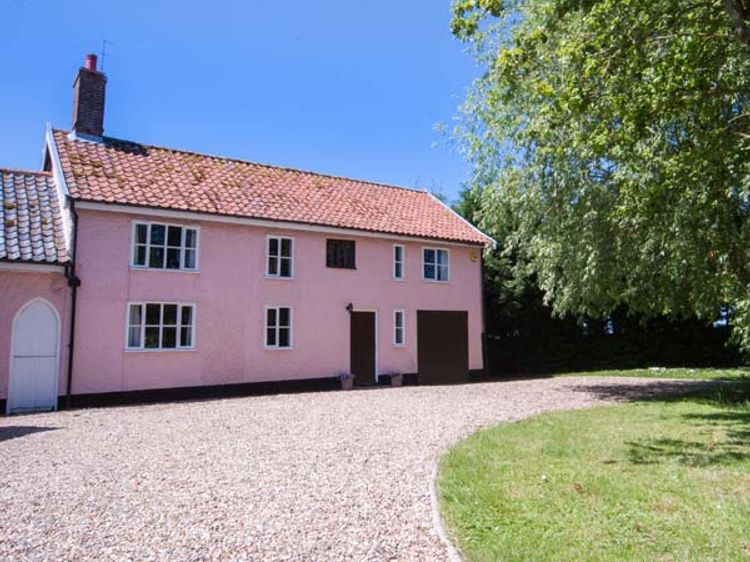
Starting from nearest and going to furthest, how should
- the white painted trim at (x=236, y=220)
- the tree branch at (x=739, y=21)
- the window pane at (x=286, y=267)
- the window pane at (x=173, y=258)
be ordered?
the tree branch at (x=739, y=21), the white painted trim at (x=236, y=220), the window pane at (x=173, y=258), the window pane at (x=286, y=267)

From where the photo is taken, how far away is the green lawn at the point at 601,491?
185 inches

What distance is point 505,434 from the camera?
9688 mm

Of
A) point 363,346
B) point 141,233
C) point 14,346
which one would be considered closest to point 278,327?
point 363,346

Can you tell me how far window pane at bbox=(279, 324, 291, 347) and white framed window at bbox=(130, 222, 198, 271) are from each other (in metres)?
3.43

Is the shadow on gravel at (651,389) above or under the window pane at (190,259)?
under

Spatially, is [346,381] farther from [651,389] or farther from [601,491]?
[601,491]

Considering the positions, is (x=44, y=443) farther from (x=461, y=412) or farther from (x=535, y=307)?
(x=535, y=307)

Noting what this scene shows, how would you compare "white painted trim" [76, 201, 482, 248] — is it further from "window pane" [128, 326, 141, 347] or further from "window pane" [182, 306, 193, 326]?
"window pane" [128, 326, 141, 347]

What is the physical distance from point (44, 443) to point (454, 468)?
6.96 metres

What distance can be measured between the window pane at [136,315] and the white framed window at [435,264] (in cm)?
1024

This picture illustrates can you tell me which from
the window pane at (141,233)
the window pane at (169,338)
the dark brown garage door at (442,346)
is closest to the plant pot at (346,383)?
the dark brown garage door at (442,346)

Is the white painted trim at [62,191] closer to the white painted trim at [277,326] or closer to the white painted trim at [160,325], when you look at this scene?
the white painted trim at [160,325]

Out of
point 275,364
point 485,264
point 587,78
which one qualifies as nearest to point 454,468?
point 587,78

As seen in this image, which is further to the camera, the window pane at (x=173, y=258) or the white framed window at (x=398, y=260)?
the white framed window at (x=398, y=260)
